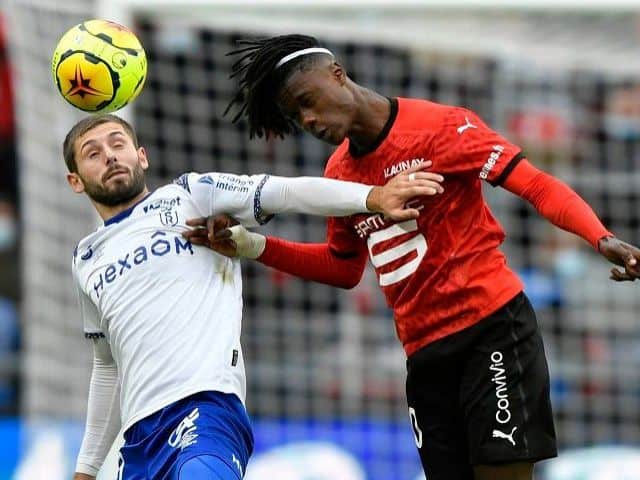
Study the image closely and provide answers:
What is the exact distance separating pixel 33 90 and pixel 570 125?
3.61 metres

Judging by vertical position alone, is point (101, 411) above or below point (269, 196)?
below

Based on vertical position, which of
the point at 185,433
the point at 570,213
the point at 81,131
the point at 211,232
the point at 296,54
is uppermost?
the point at 296,54

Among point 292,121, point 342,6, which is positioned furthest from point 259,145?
point 292,121

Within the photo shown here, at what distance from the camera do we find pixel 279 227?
9.21 m

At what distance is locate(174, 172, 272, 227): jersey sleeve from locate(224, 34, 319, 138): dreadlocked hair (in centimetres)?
24

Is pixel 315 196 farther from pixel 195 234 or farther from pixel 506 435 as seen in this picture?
pixel 506 435

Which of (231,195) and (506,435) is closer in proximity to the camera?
(506,435)

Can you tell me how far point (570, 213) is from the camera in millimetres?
4617

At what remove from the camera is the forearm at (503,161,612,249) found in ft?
15.0

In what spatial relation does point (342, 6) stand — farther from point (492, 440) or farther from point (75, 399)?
point (492, 440)

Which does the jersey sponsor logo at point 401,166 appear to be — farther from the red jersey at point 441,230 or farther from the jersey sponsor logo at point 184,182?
the jersey sponsor logo at point 184,182

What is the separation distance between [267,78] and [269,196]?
1.35 ft

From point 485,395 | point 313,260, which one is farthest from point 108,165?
point 485,395

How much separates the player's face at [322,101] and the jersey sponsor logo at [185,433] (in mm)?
996
